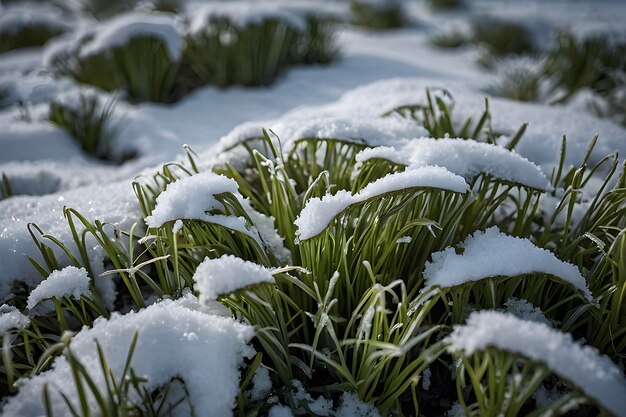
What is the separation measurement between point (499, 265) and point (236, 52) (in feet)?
7.56

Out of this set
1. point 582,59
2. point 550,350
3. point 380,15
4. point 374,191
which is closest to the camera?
point 550,350

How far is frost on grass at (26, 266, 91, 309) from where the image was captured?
2.99 feet

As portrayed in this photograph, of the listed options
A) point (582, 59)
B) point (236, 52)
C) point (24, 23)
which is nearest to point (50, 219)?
point (236, 52)

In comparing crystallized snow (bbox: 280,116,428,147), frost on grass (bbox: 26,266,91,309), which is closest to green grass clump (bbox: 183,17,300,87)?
crystallized snow (bbox: 280,116,428,147)

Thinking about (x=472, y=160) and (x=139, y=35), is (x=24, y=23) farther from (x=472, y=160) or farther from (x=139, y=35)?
(x=472, y=160)

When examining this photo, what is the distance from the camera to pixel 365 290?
1058 mm

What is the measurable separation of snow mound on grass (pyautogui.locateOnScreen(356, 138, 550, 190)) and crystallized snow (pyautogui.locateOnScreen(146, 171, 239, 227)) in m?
0.35

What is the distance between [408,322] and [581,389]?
12.8 inches

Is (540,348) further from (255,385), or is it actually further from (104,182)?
(104,182)

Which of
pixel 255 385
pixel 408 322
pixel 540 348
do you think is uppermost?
pixel 540 348

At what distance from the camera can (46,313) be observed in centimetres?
104

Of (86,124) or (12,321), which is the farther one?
(86,124)

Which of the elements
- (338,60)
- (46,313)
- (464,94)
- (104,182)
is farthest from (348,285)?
(338,60)

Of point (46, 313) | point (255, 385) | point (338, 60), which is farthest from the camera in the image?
point (338, 60)
